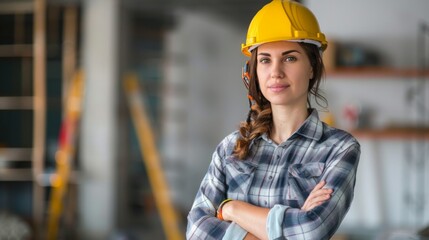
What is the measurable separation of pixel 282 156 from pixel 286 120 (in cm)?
9

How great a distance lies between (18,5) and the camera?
5.88 m

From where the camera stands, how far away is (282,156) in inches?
55.5

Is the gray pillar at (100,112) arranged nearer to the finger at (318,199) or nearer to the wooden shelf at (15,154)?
the wooden shelf at (15,154)

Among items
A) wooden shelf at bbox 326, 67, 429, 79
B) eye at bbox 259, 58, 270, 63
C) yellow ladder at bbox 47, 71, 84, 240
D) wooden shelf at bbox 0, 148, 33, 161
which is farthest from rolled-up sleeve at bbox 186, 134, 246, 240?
wooden shelf at bbox 0, 148, 33, 161

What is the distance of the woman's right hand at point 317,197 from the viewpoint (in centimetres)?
131

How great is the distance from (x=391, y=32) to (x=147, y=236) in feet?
10.6

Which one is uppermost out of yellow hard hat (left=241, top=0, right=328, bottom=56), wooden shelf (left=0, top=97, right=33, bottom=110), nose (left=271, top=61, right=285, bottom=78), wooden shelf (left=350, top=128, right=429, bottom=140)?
yellow hard hat (left=241, top=0, right=328, bottom=56)

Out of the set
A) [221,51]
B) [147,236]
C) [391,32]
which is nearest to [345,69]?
[391,32]

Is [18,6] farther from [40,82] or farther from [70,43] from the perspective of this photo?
[40,82]

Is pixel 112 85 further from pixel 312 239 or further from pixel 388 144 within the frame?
pixel 312 239

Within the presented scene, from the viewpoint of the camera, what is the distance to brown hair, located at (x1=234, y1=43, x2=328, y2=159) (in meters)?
1.42

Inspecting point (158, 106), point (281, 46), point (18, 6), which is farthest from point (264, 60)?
point (158, 106)

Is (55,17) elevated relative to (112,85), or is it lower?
elevated

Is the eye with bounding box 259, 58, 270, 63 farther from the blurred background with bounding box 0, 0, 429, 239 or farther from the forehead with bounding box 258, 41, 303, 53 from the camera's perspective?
Answer: the blurred background with bounding box 0, 0, 429, 239
